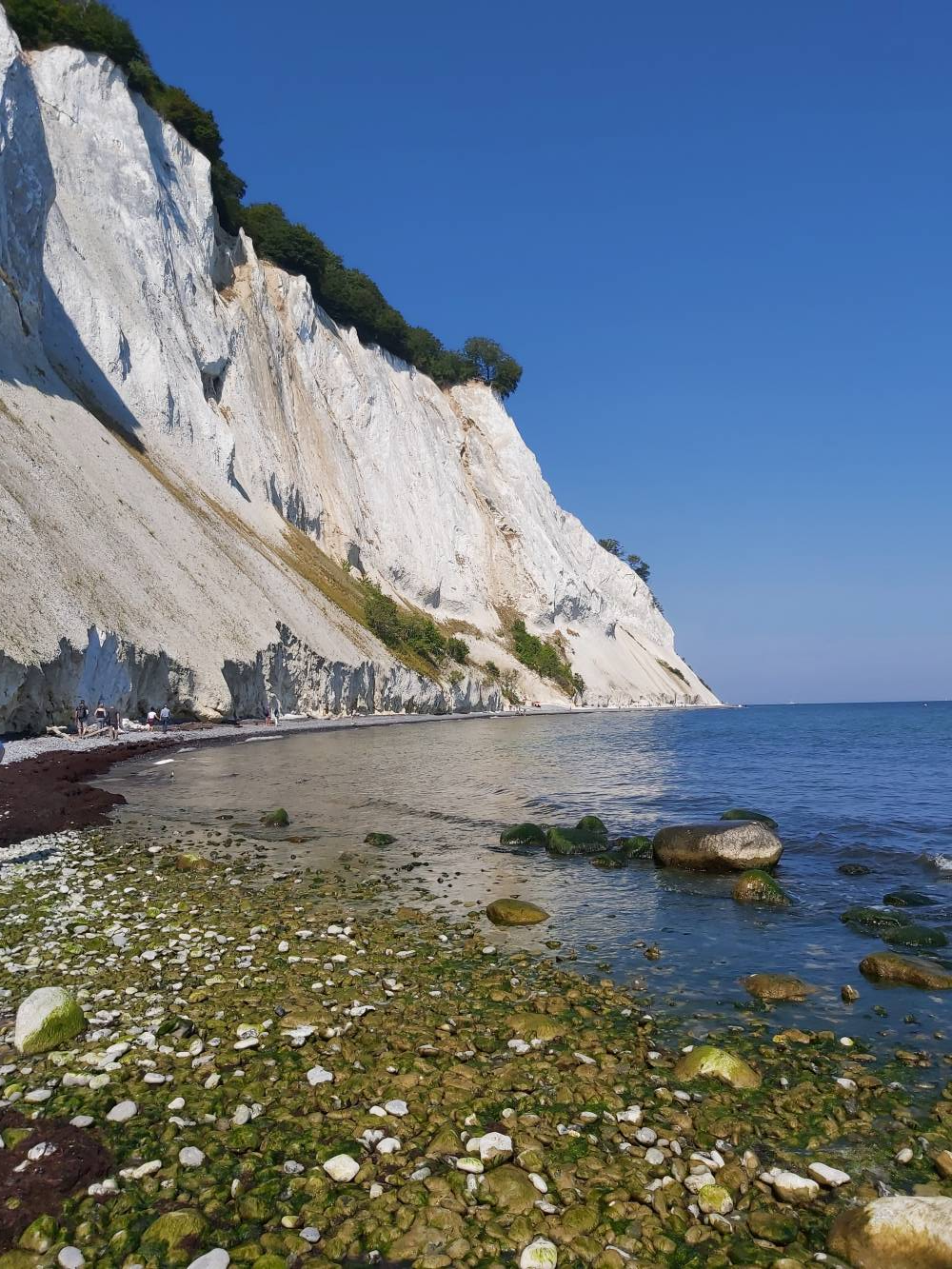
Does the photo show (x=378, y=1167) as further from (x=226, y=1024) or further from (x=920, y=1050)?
(x=920, y=1050)

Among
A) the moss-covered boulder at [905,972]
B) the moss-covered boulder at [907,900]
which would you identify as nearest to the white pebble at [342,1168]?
the moss-covered boulder at [905,972]

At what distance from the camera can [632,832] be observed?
722 inches

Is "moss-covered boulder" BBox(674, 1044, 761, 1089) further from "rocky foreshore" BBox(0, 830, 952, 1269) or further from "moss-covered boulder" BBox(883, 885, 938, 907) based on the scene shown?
"moss-covered boulder" BBox(883, 885, 938, 907)

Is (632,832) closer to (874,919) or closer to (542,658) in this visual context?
(874,919)

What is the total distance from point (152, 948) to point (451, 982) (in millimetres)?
3405

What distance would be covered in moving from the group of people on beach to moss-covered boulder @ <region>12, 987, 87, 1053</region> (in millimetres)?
28509

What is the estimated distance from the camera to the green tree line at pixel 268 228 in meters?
56.8

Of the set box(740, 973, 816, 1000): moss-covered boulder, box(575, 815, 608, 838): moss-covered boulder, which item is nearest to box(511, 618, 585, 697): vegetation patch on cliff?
box(575, 815, 608, 838): moss-covered boulder

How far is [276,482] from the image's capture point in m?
67.1

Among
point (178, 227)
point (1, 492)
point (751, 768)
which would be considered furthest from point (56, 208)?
point (751, 768)

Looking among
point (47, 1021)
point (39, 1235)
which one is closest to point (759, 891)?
point (47, 1021)

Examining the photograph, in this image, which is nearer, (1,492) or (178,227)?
(1,492)

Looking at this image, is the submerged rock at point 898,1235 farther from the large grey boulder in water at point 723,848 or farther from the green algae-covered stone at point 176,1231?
the large grey boulder in water at point 723,848

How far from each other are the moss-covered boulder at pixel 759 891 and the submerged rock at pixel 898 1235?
791 centimetres
